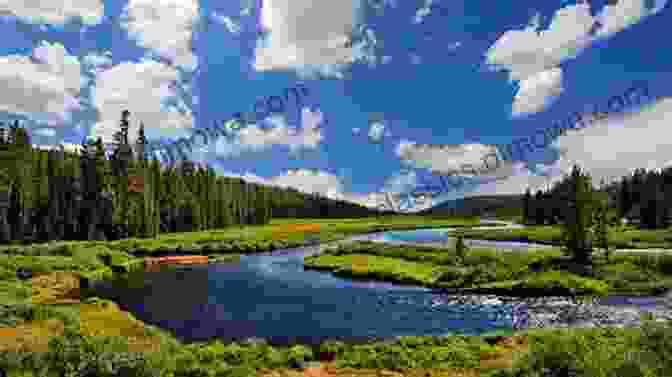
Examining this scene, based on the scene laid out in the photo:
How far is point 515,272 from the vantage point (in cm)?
4841

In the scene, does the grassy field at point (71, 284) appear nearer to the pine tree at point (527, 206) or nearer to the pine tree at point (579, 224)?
the pine tree at point (579, 224)

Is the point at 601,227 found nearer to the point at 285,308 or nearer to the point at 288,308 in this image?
the point at 288,308

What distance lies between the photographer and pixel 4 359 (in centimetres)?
1611

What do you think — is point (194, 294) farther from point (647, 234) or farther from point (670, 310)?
point (647, 234)

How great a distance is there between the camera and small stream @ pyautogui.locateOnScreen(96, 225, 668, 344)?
3070 centimetres

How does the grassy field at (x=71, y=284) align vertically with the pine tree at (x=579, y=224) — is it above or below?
below

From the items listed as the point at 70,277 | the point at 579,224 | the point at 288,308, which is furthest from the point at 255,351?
the point at 579,224

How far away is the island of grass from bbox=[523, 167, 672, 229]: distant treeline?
55764 millimetres

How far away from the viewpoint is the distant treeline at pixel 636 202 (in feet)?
377

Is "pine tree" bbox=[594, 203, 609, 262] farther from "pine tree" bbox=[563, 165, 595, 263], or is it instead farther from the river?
the river

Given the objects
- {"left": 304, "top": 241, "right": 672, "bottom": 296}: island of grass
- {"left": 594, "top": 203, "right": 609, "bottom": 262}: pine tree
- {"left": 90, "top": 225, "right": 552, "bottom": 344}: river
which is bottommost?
{"left": 90, "top": 225, "right": 552, "bottom": 344}: river

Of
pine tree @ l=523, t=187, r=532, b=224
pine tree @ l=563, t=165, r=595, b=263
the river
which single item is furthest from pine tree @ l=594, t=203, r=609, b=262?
pine tree @ l=523, t=187, r=532, b=224

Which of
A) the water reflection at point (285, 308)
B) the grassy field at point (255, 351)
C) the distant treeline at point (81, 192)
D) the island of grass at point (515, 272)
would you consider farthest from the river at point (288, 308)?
the distant treeline at point (81, 192)

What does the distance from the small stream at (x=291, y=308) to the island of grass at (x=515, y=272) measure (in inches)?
144
